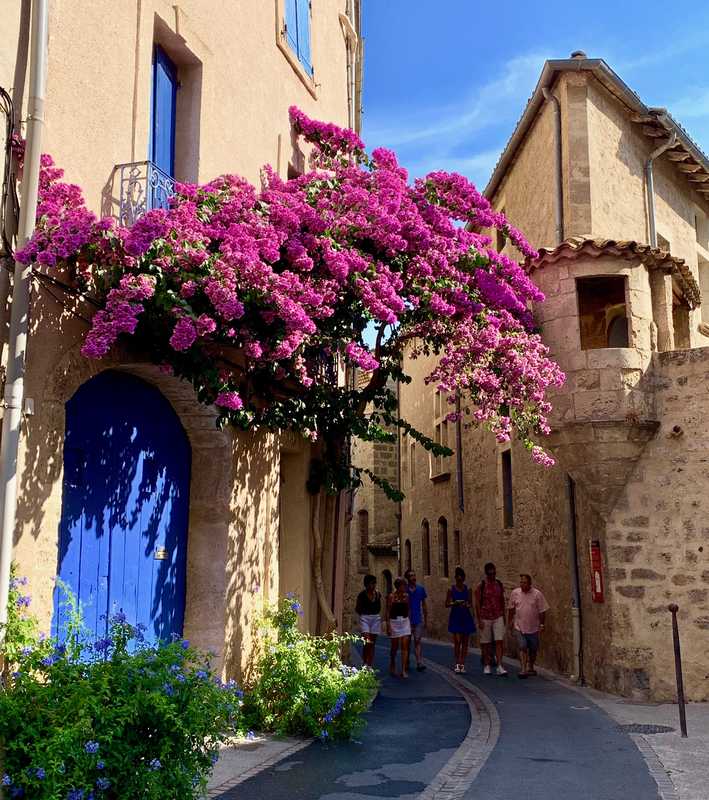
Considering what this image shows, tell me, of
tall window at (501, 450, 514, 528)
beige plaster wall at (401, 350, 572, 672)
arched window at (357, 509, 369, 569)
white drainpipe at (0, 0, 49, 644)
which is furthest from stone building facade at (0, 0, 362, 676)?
arched window at (357, 509, 369, 569)

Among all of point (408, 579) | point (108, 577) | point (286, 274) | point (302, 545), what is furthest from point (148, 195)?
point (408, 579)

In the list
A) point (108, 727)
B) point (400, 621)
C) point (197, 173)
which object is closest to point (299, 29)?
point (197, 173)

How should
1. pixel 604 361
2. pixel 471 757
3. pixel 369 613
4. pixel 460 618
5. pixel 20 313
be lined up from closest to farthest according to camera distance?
pixel 20 313 < pixel 471 757 < pixel 604 361 < pixel 369 613 < pixel 460 618

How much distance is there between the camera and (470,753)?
7719mm

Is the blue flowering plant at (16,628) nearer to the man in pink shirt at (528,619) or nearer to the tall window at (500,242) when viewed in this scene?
the man in pink shirt at (528,619)

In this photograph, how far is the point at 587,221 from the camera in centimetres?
1407

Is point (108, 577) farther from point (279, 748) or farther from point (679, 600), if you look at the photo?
point (679, 600)

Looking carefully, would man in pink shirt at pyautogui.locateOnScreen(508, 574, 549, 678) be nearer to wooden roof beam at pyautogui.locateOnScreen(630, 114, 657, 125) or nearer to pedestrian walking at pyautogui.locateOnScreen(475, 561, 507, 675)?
pedestrian walking at pyautogui.locateOnScreen(475, 561, 507, 675)

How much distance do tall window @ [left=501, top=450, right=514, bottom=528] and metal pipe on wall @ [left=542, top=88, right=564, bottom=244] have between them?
461 centimetres

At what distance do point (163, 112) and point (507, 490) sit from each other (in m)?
11.1

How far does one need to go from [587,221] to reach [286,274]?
859 centimetres

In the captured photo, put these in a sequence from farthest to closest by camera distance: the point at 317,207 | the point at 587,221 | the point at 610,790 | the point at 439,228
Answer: the point at 587,221
the point at 439,228
the point at 317,207
the point at 610,790

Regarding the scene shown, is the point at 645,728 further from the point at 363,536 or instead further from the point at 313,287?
the point at 363,536

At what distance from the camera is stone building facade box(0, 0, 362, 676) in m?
5.99
